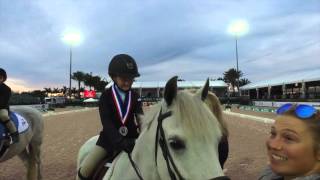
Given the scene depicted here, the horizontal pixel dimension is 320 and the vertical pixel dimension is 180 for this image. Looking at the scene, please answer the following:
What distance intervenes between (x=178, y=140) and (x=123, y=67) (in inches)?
57.7

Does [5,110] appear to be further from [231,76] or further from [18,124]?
[231,76]

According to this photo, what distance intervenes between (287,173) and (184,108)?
1024mm

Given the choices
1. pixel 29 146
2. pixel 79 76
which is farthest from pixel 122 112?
pixel 79 76

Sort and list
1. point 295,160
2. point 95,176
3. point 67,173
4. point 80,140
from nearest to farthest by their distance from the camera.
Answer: point 295,160 < point 95,176 < point 67,173 < point 80,140

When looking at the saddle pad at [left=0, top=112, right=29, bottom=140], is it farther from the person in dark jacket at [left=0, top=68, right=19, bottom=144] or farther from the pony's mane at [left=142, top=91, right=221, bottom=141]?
the pony's mane at [left=142, top=91, right=221, bottom=141]

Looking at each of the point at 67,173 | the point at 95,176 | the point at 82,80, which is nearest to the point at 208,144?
the point at 95,176

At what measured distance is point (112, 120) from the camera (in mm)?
3924

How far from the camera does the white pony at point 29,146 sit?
913 cm

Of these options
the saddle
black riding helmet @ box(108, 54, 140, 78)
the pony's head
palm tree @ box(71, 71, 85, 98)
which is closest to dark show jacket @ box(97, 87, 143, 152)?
black riding helmet @ box(108, 54, 140, 78)

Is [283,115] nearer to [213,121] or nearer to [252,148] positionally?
[213,121]

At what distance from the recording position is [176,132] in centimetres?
277

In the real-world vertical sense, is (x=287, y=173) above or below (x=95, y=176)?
above

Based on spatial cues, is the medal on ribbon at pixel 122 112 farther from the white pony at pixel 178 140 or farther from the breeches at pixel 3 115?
the breeches at pixel 3 115

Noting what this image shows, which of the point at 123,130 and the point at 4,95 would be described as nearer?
the point at 123,130
